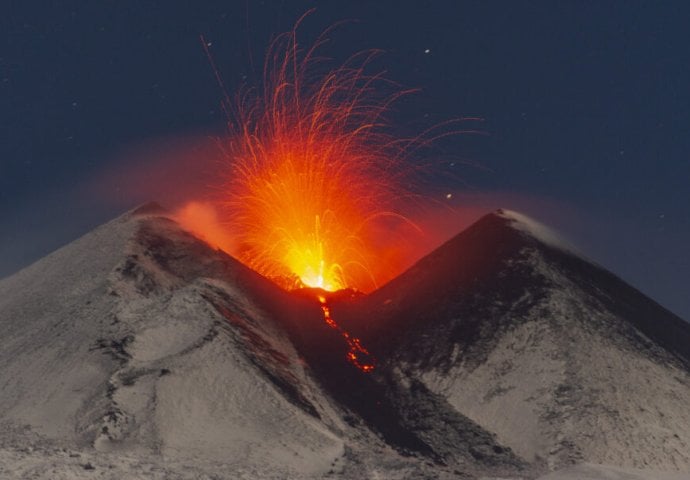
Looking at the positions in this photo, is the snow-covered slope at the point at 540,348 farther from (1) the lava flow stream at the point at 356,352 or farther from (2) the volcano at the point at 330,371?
(1) the lava flow stream at the point at 356,352

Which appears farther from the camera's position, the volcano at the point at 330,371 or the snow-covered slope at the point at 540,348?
the snow-covered slope at the point at 540,348

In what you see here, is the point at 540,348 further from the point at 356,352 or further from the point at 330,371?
the point at 330,371

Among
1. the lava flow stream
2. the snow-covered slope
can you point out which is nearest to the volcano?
the snow-covered slope

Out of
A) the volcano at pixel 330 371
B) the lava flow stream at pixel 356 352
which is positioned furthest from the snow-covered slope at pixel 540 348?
the lava flow stream at pixel 356 352

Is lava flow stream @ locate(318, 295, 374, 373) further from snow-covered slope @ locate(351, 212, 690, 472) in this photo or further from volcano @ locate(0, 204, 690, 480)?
snow-covered slope @ locate(351, 212, 690, 472)

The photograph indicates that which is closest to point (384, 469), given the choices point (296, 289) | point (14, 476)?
point (14, 476)

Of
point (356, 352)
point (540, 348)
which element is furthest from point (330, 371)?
point (540, 348)
